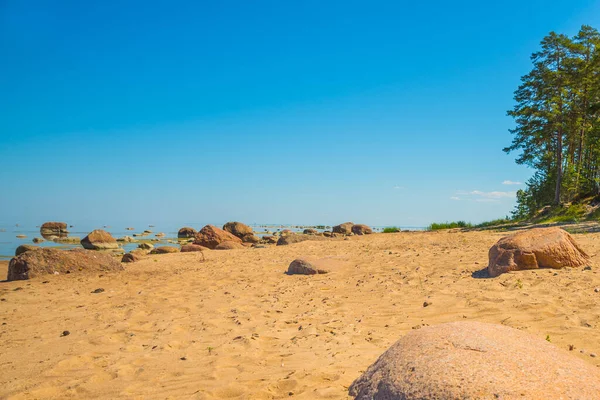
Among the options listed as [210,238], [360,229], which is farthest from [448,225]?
[210,238]

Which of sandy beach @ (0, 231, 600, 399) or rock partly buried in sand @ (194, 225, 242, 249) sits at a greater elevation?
rock partly buried in sand @ (194, 225, 242, 249)

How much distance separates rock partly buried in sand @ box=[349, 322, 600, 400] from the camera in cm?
239

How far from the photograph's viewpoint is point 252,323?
622 centimetres

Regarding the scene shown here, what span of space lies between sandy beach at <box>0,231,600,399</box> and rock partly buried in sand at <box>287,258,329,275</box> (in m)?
0.41

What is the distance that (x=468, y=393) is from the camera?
2.36 m

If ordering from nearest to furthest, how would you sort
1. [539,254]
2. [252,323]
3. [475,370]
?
[475,370] → [252,323] → [539,254]

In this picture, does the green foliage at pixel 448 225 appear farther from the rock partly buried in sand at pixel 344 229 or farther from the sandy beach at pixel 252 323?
the sandy beach at pixel 252 323

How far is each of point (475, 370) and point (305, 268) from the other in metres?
7.83

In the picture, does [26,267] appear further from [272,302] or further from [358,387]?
[358,387]

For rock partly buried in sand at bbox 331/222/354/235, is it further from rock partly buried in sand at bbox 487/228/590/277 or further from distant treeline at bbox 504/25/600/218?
rock partly buried in sand at bbox 487/228/590/277

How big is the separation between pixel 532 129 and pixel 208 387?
2871 centimetres

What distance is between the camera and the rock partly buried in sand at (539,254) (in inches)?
302

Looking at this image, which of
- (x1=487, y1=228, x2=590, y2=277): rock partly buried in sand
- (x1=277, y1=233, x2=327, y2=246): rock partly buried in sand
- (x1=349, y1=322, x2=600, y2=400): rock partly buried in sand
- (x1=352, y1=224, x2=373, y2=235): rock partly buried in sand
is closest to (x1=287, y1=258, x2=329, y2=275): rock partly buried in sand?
(x1=487, y1=228, x2=590, y2=277): rock partly buried in sand

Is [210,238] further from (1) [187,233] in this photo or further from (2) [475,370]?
(2) [475,370]
